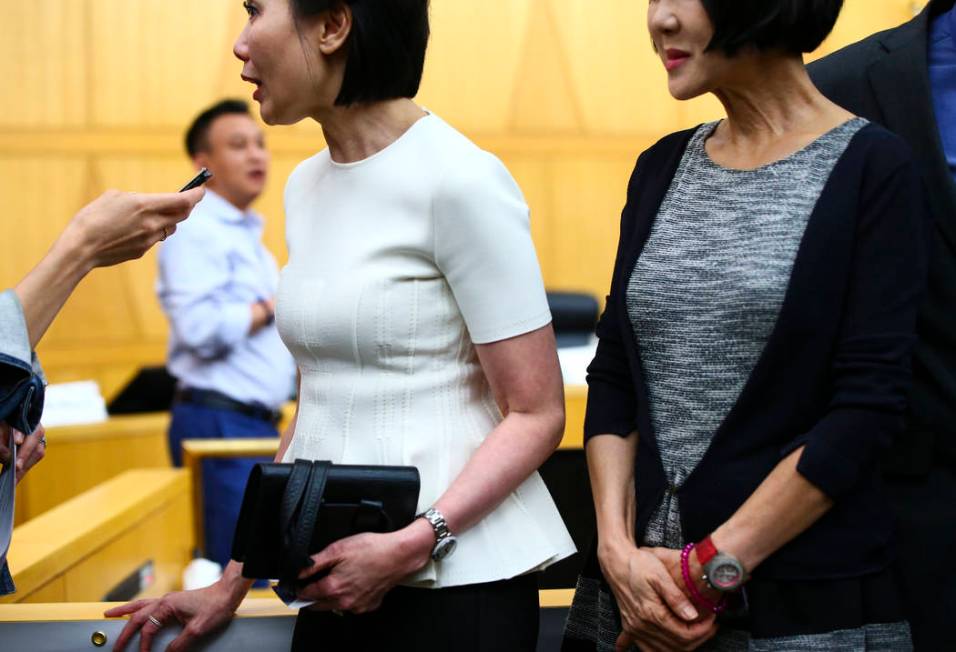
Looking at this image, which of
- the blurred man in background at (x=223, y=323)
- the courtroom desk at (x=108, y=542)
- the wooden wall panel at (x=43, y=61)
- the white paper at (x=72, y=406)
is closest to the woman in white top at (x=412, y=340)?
the courtroom desk at (x=108, y=542)

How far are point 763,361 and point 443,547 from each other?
0.41 m

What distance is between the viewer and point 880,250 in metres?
1.23

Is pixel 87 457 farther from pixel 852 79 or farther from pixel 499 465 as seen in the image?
pixel 852 79

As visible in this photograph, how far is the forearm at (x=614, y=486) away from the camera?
1.37 metres

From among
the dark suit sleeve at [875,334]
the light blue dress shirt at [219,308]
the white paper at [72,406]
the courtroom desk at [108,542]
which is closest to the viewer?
the dark suit sleeve at [875,334]

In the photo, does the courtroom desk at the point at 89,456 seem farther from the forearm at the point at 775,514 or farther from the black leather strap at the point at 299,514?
the forearm at the point at 775,514

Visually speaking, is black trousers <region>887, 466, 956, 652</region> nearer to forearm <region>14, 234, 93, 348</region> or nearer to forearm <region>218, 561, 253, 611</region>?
forearm <region>218, 561, 253, 611</region>

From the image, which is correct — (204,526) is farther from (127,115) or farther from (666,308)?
(127,115)

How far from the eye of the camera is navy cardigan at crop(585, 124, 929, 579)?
3.99 ft

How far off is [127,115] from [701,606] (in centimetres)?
627

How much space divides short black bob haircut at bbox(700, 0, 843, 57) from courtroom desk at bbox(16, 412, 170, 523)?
12.0 feet

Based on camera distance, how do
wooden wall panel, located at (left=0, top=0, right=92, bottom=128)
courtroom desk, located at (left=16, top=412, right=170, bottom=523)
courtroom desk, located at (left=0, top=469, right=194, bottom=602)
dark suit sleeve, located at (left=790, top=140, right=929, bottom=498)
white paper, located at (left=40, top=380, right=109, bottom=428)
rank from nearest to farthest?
dark suit sleeve, located at (left=790, top=140, right=929, bottom=498)
courtroom desk, located at (left=0, top=469, right=194, bottom=602)
courtroom desk, located at (left=16, top=412, right=170, bottom=523)
white paper, located at (left=40, top=380, right=109, bottom=428)
wooden wall panel, located at (left=0, top=0, right=92, bottom=128)

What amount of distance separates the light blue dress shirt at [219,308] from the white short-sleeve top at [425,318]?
8.85 ft

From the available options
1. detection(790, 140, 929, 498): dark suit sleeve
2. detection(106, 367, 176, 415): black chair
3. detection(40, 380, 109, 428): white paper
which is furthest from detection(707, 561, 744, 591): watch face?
detection(106, 367, 176, 415): black chair
